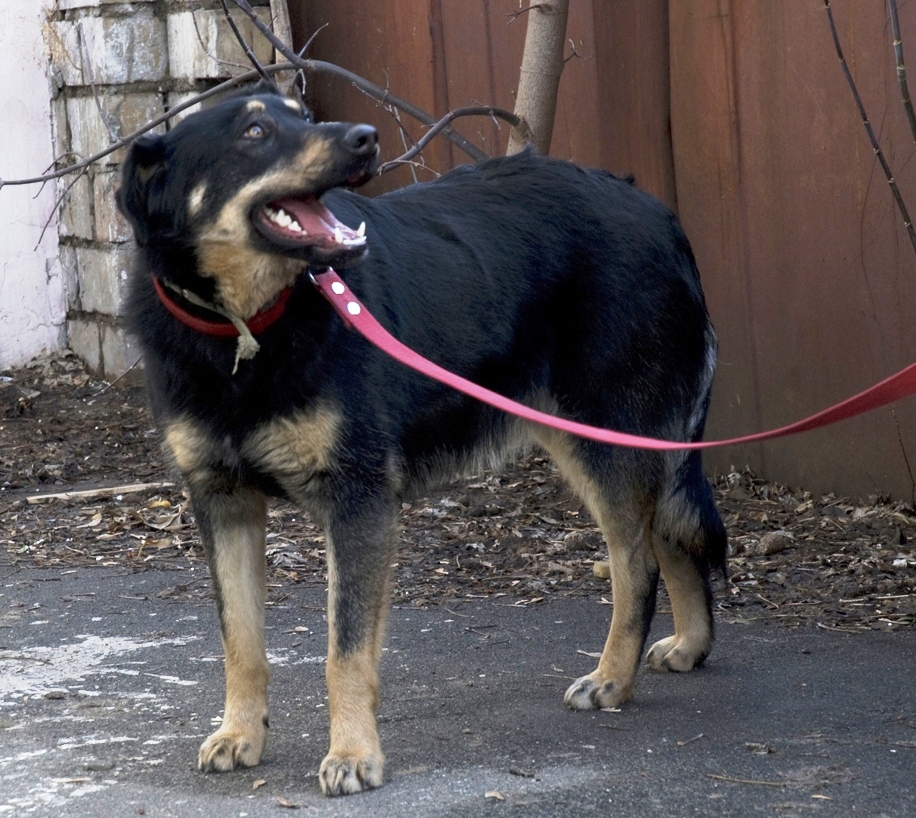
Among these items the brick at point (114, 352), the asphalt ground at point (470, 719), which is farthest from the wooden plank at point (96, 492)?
the brick at point (114, 352)

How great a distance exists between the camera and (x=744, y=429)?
6.12 m

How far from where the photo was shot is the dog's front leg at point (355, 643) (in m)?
3.34

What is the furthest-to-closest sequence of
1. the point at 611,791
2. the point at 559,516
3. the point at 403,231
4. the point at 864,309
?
the point at 559,516 → the point at 864,309 → the point at 403,231 → the point at 611,791

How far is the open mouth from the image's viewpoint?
3.29 metres

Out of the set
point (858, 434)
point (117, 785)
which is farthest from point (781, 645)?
point (117, 785)

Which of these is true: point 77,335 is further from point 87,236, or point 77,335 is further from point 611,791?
point 611,791

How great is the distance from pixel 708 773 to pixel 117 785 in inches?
61.7

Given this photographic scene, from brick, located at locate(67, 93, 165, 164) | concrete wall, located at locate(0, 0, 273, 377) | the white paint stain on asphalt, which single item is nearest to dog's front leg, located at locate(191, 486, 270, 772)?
the white paint stain on asphalt

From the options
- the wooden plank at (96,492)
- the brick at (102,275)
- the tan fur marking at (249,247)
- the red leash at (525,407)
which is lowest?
the wooden plank at (96,492)

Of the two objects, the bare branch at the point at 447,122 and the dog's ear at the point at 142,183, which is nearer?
the dog's ear at the point at 142,183

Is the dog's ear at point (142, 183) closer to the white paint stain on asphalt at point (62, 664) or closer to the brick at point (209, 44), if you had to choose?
the white paint stain on asphalt at point (62, 664)

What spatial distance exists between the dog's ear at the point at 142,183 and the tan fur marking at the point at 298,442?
0.61 meters

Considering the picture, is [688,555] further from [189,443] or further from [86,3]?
[86,3]

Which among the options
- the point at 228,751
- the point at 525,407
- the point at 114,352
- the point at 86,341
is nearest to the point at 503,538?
the point at 228,751
